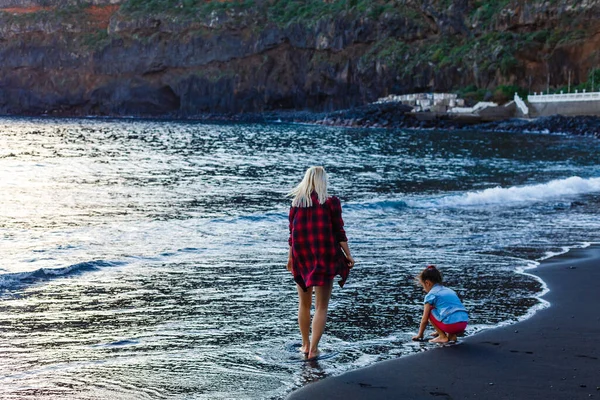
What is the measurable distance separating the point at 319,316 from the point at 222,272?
4.40 meters

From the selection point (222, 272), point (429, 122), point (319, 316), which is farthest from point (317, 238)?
point (429, 122)

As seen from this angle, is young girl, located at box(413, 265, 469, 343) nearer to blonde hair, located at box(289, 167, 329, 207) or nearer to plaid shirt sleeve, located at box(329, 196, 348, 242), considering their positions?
plaid shirt sleeve, located at box(329, 196, 348, 242)

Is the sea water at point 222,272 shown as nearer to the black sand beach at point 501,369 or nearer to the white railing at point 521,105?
the black sand beach at point 501,369

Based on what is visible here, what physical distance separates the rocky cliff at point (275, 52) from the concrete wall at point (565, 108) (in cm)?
990

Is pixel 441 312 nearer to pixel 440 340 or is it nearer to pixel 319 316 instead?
pixel 440 340

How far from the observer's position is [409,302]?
9945mm

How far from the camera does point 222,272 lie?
11992mm

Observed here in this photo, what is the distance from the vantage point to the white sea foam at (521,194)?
22.8 m

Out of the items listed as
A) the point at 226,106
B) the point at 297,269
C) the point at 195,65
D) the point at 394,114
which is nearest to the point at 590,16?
the point at 394,114

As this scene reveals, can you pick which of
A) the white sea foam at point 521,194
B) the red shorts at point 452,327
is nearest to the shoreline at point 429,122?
the white sea foam at point 521,194

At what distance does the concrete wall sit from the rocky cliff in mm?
9895

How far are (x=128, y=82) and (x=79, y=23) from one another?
102 feet

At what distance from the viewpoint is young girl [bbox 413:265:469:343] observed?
8.08 m

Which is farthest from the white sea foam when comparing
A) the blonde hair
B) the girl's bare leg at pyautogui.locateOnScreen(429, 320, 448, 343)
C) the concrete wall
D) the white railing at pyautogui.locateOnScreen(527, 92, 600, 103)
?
the white railing at pyautogui.locateOnScreen(527, 92, 600, 103)
